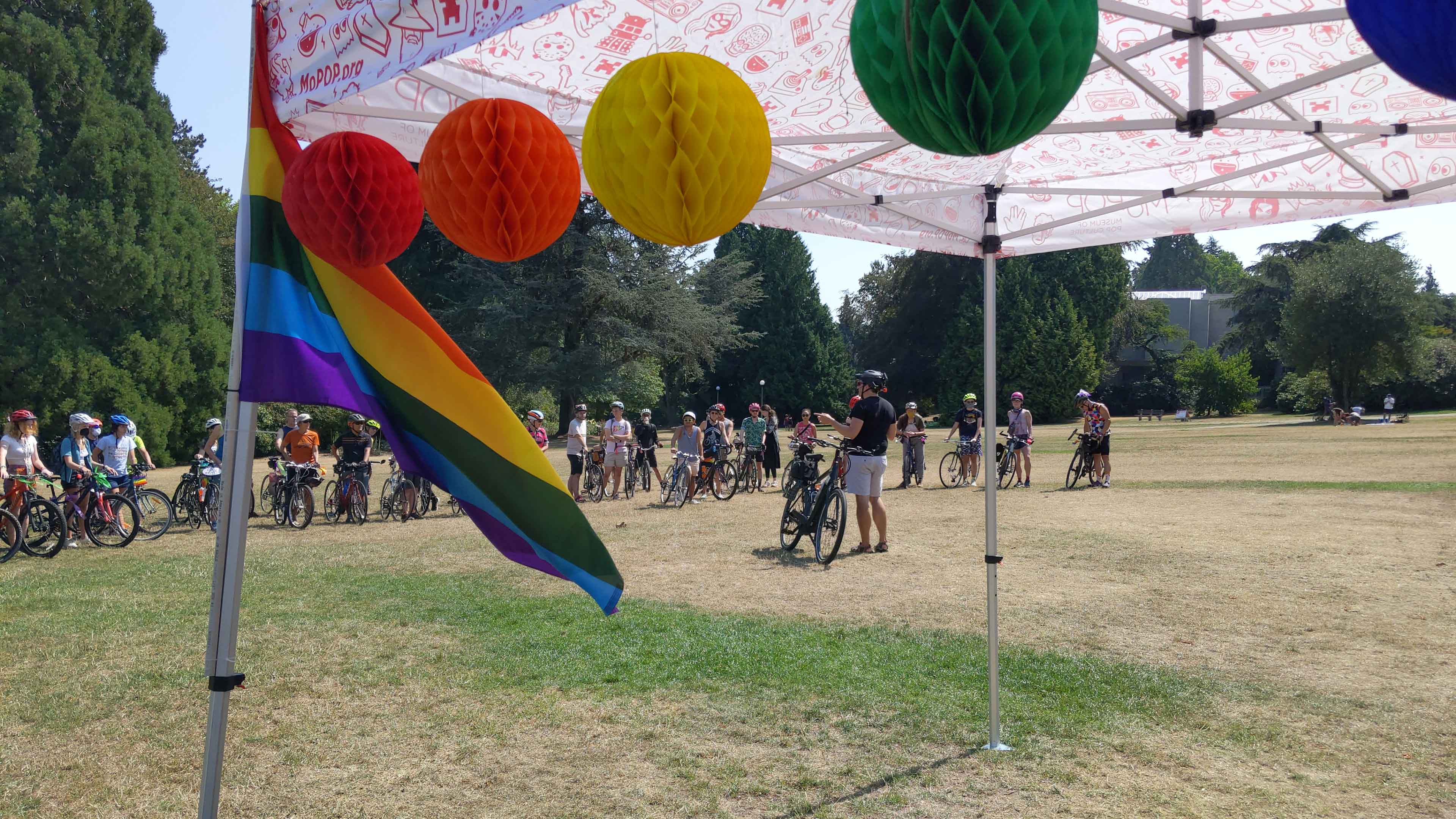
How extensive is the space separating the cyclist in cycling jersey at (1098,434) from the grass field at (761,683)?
5.98 metres

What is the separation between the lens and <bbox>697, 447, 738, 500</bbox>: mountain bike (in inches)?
650

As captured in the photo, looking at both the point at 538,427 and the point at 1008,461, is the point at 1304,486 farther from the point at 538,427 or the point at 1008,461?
the point at 538,427

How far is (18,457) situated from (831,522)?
9.53 meters

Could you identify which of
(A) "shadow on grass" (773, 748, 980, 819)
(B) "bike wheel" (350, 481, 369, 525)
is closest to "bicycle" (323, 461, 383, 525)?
(B) "bike wheel" (350, 481, 369, 525)

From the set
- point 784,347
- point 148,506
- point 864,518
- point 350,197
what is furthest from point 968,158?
point 784,347

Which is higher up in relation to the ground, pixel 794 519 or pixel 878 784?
pixel 794 519

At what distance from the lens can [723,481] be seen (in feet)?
55.1

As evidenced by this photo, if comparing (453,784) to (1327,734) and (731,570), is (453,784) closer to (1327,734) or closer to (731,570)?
(1327,734)

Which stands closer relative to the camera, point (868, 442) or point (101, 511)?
point (868, 442)

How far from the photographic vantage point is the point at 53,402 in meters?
24.9

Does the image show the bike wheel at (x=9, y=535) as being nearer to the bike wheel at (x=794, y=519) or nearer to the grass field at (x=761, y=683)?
the grass field at (x=761, y=683)

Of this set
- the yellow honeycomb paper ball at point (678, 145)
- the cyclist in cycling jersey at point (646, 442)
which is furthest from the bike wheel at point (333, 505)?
the yellow honeycomb paper ball at point (678, 145)

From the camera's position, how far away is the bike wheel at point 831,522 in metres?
9.45

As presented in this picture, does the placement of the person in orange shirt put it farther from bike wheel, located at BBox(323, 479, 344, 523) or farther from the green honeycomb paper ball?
the green honeycomb paper ball
